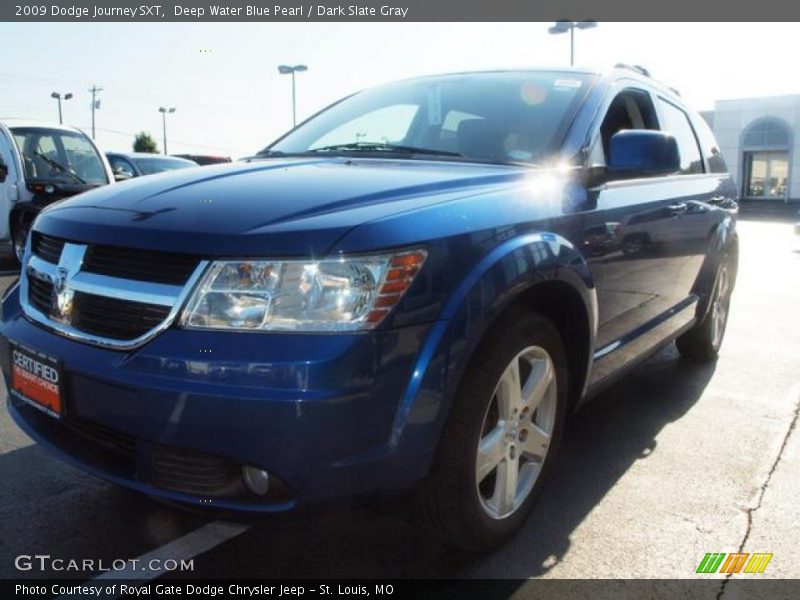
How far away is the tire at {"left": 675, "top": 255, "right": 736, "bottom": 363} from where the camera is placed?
15.7ft

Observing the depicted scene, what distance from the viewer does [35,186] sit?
9.11m

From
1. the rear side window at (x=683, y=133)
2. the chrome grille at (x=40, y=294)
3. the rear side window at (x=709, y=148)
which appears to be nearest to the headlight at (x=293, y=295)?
the chrome grille at (x=40, y=294)

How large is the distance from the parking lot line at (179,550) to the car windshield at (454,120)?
160 centimetres

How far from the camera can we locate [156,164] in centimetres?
1413

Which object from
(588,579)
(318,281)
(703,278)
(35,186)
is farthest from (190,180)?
(35,186)

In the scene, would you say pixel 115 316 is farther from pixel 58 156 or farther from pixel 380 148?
pixel 58 156

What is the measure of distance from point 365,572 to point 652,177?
2.25 metres

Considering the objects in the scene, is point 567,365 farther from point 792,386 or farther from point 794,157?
point 794,157

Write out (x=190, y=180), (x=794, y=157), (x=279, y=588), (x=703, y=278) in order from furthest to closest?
1. (x=794, y=157)
2. (x=703, y=278)
3. (x=190, y=180)
4. (x=279, y=588)

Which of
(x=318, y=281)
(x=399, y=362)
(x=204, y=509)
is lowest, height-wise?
(x=204, y=509)

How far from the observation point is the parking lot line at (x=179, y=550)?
2326 mm

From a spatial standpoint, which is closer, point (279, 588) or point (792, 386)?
point (279, 588)

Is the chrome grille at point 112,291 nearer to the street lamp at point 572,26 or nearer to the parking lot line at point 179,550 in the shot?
the parking lot line at point 179,550

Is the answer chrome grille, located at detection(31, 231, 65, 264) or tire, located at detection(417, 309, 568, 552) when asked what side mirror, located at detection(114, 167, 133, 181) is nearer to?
chrome grille, located at detection(31, 231, 65, 264)
